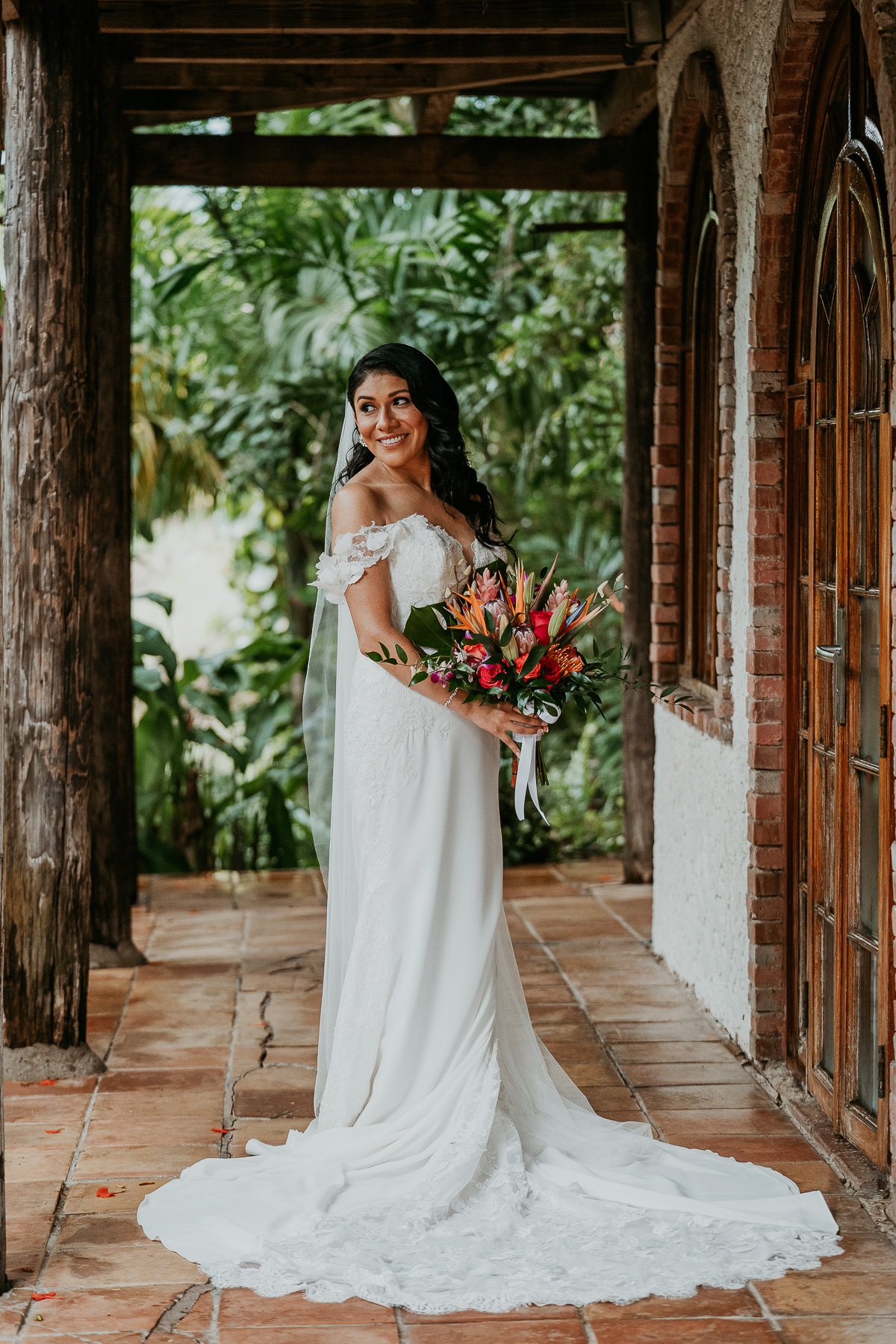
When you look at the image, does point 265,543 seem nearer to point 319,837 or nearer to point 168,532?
point 168,532

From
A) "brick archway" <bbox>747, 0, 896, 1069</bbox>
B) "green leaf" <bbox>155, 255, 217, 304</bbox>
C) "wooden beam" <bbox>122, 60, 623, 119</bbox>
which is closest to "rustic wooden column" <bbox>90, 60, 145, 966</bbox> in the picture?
"wooden beam" <bbox>122, 60, 623, 119</bbox>

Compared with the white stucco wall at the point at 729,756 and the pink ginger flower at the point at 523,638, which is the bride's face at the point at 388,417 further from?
the white stucco wall at the point at 729,756

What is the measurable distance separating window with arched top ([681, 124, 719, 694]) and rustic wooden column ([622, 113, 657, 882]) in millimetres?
1403

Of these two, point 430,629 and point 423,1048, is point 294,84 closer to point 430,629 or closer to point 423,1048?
point 430,629

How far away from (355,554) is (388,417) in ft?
1.26

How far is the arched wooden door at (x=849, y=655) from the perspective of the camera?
3.59 m

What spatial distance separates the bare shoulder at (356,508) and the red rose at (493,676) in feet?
1.87

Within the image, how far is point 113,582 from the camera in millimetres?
6531

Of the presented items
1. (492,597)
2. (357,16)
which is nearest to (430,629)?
(492,597)

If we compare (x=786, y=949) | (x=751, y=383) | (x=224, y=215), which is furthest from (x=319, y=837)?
(x=224, y=215)

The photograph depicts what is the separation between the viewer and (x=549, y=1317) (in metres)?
3.01

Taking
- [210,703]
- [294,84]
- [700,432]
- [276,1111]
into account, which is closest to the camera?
[276,1111]

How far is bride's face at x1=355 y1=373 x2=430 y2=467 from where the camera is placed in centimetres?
379

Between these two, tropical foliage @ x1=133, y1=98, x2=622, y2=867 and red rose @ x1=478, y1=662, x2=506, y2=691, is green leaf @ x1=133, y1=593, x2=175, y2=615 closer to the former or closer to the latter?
tropical foliage @ x1=133, y1=98, x2=622, y2=867
